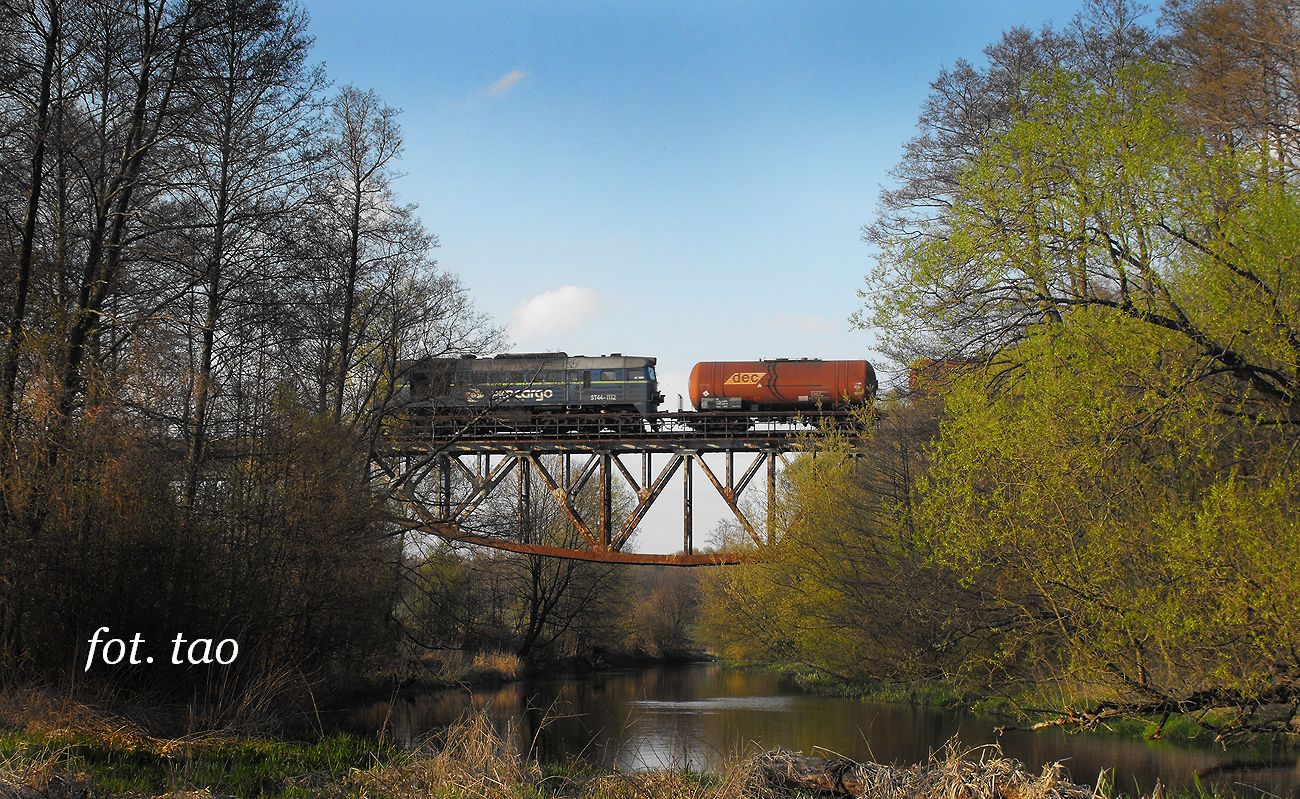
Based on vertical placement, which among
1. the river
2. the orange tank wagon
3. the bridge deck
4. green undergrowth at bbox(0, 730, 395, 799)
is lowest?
the river

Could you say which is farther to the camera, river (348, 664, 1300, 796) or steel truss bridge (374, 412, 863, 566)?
steel truss bridge (374, 412, 863, 566)

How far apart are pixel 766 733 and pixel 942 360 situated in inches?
329

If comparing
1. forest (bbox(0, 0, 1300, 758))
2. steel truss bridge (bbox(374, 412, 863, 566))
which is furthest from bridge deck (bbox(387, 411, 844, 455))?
forest (bbox(0, 0, 1300, 758))

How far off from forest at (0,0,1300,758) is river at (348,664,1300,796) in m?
0.83

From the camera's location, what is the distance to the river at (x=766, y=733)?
13.0m

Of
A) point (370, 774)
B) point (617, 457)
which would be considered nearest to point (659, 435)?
point (617, 457)

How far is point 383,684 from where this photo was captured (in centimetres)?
2134

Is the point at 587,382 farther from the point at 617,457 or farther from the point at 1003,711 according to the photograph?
the point at 1003,711

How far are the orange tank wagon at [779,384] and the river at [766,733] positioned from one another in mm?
8305

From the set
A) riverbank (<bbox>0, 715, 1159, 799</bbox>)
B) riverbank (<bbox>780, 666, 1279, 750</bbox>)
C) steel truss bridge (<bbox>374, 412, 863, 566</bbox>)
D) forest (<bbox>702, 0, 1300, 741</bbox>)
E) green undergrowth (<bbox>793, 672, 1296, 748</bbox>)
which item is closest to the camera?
riverbank (<bbox>0, 715, 1159, 799</bbox>)

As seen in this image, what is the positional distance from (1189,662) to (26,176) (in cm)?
1365

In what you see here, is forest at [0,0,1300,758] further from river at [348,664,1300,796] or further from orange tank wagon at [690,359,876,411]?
orange tank wagon at [690,359,876,411]

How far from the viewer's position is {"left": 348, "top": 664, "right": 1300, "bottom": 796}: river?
1304 cm

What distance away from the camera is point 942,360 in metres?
12.1
